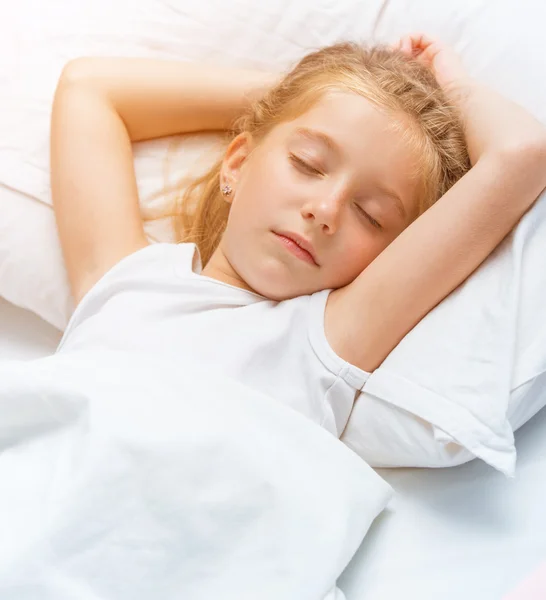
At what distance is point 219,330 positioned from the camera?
924 millimetres

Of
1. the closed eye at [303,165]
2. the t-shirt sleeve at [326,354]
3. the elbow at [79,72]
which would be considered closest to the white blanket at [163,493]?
the t-shirt sleeve at [326,354]

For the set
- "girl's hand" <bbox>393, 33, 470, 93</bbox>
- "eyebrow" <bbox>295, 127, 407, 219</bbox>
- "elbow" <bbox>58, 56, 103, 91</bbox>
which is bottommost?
"elbow" <bbox>58, 56, 103, 91</bbox>

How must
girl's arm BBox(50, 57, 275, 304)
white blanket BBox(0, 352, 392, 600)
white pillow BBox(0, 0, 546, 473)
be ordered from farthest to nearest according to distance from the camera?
girl's arm BBox(50, 57, 275, 304), white pillow BBox(0, 0, 546, 473), white blanket BBox(0, 352, 392, 600)

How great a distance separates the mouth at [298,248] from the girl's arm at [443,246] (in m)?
0.07

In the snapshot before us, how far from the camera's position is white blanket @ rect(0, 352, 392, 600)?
0.70 meters

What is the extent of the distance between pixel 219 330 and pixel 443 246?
0.98 ft

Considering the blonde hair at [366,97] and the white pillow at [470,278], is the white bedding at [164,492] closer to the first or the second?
the white pillow at [470,278]

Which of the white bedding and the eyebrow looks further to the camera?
the eyebrow

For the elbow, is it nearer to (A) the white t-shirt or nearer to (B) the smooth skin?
(B) the smooth skin

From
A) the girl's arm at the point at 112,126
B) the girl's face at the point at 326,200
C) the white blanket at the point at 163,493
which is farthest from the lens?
the girl's arm at the point at 112,126

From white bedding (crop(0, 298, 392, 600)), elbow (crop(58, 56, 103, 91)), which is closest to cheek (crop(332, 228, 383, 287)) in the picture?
white bedding (crop(0, 298, 392, 600))

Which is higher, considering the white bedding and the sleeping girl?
the sleeping girl

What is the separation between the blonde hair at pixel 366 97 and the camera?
0.97 metres

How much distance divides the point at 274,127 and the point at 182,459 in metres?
0.52
